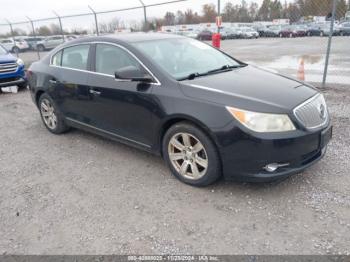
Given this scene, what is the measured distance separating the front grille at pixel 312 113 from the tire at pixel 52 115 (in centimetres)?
368

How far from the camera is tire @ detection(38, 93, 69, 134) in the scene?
529 centimetres

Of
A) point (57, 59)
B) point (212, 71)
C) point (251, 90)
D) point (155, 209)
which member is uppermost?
point (57, 59)

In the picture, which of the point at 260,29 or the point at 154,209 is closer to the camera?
the point at 154,209

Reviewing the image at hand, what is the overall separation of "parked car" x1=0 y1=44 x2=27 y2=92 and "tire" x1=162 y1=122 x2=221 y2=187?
7.59m

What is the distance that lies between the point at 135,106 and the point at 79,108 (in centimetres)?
130

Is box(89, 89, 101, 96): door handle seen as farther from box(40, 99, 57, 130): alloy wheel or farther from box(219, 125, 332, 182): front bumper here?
box(219, 125, 332, 182): front bumper

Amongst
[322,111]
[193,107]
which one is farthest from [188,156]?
[322,111]

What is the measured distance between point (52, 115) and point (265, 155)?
389cm

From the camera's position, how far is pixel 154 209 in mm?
3230

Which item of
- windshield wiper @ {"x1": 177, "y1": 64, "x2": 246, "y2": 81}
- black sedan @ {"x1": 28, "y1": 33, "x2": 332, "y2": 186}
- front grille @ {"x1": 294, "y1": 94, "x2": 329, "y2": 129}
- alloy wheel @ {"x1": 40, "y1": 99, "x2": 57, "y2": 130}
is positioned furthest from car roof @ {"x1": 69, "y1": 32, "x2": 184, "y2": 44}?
front grille @ {"x1": 294, "y1": 94, "x2": 329, "y2": 129}

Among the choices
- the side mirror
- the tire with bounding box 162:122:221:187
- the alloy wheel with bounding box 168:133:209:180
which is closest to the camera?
the tire with bounding box 162:122:221:187

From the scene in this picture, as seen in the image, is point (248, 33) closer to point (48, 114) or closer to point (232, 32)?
point (232, 32)

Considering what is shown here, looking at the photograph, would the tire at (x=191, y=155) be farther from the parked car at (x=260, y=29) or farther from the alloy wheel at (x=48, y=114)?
the parked car at (x=260, y=29)

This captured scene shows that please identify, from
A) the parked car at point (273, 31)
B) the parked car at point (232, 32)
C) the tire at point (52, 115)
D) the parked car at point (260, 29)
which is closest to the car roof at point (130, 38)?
the tire at point (52, 115)
